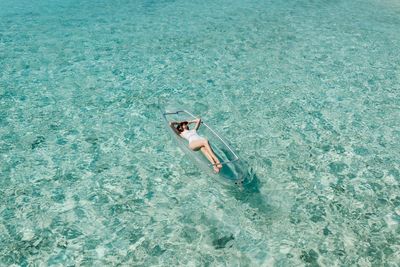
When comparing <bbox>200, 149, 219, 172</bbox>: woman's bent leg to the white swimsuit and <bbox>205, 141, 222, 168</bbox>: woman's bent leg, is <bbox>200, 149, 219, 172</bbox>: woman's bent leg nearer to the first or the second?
<bbox>205, 141, 222, 168</bbox>: woman's bent leg

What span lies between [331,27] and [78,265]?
1535 centimetres

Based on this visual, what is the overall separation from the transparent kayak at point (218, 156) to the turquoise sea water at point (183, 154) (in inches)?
11.1

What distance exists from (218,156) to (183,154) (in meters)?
0.87

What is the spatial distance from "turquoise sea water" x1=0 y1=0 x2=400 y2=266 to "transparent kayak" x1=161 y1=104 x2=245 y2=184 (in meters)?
0.28

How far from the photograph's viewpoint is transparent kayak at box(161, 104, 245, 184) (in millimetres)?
7512

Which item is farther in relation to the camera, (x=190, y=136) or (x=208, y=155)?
(x=190, y=136)

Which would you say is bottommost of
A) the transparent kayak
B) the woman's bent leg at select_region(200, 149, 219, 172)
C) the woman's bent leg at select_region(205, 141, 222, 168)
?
the transparent kayak

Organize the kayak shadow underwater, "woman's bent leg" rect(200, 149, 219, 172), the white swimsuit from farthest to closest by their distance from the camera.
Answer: the white swimsuit → "woman's bent leg" rect(200, 149, 219, 172) → the kayak shadow underwater

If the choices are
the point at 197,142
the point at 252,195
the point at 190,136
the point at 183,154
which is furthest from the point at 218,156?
the point at 252,195

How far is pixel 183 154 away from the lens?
27.9 ft

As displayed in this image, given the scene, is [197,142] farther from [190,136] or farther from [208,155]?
[208,155]

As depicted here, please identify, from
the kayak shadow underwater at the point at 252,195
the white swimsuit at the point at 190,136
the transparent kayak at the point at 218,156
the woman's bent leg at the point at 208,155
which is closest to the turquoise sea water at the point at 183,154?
the kayak shadow underwater at the point at 252,195

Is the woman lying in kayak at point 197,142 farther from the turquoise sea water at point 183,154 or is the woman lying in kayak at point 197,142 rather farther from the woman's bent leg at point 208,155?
the turquoise sea water at point 183,154

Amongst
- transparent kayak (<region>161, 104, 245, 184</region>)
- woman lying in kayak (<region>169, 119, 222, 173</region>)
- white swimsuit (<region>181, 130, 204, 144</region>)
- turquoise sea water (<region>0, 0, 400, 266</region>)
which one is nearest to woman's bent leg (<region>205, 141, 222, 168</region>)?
woman lying in kayak (<region>169, 119, 222, 173</region>)
